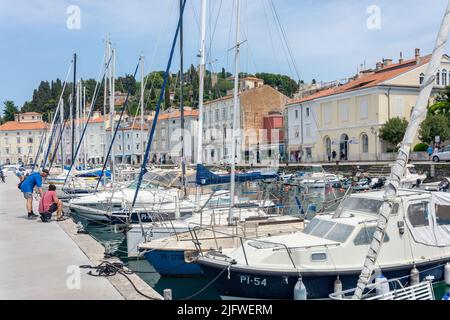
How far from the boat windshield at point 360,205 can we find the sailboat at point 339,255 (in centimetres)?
3

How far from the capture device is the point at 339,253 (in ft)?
32.1

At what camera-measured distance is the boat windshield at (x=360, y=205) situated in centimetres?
1084

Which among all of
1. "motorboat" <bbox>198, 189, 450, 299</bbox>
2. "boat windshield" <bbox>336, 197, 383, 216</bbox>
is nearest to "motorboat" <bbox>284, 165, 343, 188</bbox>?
"boat windshield" <bbox>336, 197, 383, 216</bbox>

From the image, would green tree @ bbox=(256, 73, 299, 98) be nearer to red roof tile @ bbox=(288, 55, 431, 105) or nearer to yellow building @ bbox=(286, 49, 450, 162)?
yellow building @ bbox=(286, 49, 450, 162)

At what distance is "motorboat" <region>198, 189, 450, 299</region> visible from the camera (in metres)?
9.64

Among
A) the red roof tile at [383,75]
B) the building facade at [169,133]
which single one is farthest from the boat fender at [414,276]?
the building facade at [169,133]

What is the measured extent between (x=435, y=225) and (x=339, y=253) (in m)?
2.87

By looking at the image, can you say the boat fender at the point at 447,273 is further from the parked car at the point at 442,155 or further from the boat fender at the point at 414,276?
the parked car at the point at 442,155

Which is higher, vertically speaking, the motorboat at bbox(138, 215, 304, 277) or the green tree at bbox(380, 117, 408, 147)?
the green tree at bbox(380, 117, 408, 147)

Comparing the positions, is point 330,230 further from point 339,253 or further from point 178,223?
point 178,223

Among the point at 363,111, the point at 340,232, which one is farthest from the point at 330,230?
the point at 363,111

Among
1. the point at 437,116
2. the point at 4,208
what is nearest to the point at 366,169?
the point at 437,116

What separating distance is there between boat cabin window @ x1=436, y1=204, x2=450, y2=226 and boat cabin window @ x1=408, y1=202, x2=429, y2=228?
1.88ft
